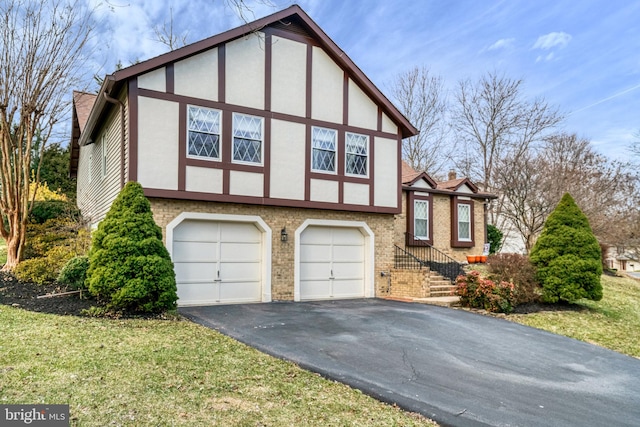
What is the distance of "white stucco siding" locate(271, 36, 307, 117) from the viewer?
12562 mm

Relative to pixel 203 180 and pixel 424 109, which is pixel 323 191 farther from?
pixel 424 109

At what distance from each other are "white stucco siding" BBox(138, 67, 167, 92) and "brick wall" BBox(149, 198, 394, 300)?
8.74 feet

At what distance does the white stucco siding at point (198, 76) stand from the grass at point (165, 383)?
6.28m

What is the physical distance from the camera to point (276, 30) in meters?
12.7

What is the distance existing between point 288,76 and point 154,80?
369cm

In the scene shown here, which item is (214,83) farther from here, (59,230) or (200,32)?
(59,230)

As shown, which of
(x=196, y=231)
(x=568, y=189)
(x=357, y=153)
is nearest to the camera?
(x=196, y=231)

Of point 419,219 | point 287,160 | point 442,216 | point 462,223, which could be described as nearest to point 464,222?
point 462,223

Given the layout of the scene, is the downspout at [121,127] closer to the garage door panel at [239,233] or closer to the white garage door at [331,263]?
the garage door panel at [239,233]

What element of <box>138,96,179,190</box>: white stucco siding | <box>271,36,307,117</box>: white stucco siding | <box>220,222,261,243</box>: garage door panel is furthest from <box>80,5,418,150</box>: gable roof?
<box>220,222,261,243</box>: garage door panel

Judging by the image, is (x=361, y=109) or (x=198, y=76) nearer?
(x=198, y=76)

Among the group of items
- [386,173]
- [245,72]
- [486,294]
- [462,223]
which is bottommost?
[486,294]

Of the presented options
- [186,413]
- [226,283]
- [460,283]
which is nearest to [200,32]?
[226,283]

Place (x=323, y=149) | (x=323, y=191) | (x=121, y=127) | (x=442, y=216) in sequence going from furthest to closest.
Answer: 1. (x=442, y=216)
2. (x=323, y=149)
3. (x=323, y=191)
4. (x=121, y=127)
